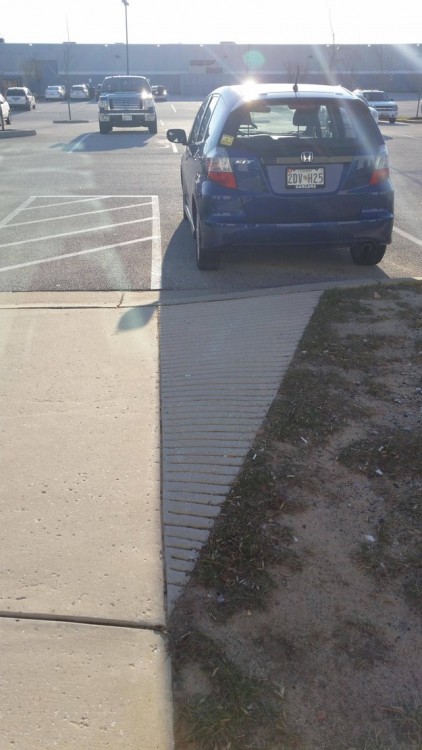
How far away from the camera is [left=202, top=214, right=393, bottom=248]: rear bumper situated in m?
6.49

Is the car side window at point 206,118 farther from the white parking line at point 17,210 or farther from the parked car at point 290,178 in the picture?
the white parking line at point 17,210

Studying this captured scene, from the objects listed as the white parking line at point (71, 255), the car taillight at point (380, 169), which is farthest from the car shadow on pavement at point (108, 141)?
the car taillight at point (380, 169)

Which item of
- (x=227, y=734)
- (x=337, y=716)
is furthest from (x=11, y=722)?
(x=337, y=716)

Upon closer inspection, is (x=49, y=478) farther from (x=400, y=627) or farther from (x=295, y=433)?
(x=400, y=627)

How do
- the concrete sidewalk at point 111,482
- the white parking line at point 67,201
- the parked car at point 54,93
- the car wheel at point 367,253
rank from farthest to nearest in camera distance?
the parked car at point 54,93 → the white parking line at point 67,201 → the car wheel at point 367,253 → the concrete sidewalk at point 111,482

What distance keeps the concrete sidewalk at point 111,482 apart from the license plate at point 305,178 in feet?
3.39

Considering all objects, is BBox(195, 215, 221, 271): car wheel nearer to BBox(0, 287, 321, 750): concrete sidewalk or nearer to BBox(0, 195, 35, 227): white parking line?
BBox(0, 287, 321, 750): concrete sidewalk

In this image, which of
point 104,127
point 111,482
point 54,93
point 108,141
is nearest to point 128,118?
point 104,127

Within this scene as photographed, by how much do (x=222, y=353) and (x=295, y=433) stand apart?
4.20 feet

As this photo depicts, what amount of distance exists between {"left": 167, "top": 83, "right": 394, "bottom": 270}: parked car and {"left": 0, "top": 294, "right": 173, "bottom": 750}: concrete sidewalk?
6.23ft

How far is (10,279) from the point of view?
7160mm

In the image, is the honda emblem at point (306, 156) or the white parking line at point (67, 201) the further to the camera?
the white parking line at point (67, 201)

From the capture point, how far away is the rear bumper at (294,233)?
21.3 ft

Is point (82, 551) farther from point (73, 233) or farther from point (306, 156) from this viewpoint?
point (73, 233)
